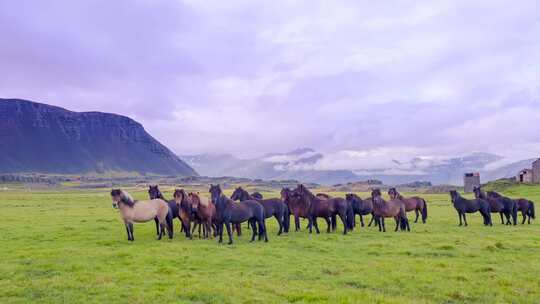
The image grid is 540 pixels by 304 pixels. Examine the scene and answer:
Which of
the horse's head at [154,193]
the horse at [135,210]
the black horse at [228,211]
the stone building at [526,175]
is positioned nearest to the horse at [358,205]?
the black horse at [228,211]

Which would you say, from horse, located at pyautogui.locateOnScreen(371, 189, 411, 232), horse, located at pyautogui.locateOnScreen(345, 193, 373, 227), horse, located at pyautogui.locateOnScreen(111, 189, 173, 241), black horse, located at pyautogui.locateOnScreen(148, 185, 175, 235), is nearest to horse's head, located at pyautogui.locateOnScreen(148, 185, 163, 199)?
black horse, located at pyautogui.locateOnScreen(148, 185, 175, 235)

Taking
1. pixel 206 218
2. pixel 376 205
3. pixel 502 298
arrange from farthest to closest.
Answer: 1. pixel 376 205
2. pixel 206 218
3. pixel 502 298

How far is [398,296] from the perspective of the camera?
29.2ft

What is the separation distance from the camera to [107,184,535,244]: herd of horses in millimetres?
16797

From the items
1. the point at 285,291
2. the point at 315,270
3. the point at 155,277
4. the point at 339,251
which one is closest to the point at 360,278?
the point at 315,270

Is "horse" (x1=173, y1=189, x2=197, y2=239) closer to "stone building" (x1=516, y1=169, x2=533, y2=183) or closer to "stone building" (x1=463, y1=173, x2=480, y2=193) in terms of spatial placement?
"stone building" (x1=463, y1=173, x2=480, y2=193)

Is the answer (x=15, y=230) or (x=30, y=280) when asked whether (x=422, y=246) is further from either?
(x=15, y=230)

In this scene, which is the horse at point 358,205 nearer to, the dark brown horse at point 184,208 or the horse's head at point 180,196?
the dark brown horse at point 184,208

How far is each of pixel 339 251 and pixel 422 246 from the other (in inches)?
132

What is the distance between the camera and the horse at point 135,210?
17.3 m

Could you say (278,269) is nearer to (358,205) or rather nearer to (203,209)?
(203,209)

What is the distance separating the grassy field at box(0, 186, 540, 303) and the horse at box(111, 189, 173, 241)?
827 mm

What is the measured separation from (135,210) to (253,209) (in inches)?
199

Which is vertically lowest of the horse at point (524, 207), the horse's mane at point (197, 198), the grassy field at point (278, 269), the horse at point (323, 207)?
the grassy field at point (278, 269)
